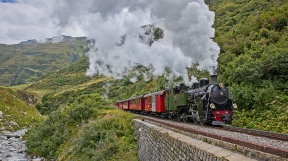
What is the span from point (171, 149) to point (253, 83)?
47.1 ft

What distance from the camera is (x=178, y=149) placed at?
8.10 metres

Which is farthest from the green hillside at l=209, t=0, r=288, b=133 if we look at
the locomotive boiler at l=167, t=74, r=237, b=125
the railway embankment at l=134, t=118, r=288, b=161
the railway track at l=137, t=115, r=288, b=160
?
the railway embankment at l=134, t=118, r=288, b=161

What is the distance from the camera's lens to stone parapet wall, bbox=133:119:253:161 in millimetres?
5714

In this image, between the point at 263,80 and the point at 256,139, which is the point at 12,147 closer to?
the point at 263,80

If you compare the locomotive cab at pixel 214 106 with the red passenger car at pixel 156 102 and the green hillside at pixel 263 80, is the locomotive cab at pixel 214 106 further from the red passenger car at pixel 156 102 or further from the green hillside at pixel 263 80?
the red passenger car at pixel 156 102

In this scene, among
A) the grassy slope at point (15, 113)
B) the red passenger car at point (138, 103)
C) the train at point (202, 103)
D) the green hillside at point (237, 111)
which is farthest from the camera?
the grassy slope at point (15, 113)

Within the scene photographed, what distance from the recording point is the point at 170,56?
25391 millimetres

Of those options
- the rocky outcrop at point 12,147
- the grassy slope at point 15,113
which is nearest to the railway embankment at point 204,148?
the rocky outcrop at point 12,147

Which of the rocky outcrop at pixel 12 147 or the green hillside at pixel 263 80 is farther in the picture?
the rocky outcrop at pixel 12 147

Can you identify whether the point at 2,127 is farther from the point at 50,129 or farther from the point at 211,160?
the point at 211,160

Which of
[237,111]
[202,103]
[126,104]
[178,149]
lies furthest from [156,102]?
[126,104]

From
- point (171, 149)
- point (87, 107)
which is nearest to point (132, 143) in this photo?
point (171, 149)

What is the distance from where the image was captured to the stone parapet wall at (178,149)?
5714 millimetres

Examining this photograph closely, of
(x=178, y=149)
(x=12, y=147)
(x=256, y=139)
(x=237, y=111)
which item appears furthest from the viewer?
(x=12, y=147)
